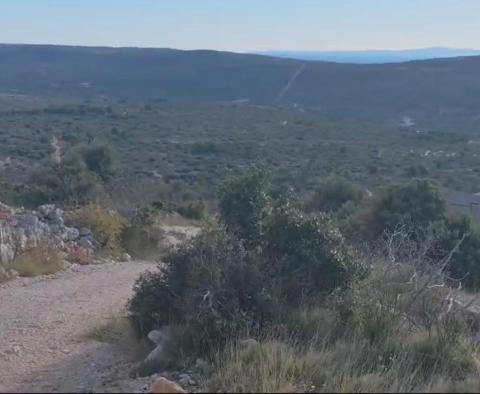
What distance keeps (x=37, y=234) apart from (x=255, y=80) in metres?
71.5

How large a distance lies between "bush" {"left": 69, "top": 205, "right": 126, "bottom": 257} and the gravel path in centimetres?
204

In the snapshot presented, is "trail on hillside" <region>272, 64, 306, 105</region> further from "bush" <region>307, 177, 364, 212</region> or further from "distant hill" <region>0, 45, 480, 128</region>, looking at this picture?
"bush" <region>307, 177, 364, 212</region>

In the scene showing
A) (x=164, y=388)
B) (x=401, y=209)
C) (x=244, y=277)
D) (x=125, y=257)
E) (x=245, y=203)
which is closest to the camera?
(x=164, y=388)

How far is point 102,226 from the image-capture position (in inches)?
623

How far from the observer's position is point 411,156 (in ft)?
148

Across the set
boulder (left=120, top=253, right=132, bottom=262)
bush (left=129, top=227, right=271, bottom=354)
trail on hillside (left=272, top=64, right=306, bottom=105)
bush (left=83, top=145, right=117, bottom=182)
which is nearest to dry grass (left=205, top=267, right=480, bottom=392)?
bush (left=129, top=227, right=271, bottom=354)

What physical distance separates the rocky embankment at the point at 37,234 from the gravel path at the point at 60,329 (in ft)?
2.25

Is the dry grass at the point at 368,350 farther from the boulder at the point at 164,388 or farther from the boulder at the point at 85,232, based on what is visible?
the boulder at the point at 85,232

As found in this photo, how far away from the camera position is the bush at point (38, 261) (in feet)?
40.8

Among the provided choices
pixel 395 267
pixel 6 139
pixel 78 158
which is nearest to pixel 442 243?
pixel 395 267

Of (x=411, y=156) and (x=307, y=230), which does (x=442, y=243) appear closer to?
(x=307, y=230)

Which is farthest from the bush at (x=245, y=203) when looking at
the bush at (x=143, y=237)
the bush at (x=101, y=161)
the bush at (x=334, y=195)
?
the bush at (x=101, y=161)

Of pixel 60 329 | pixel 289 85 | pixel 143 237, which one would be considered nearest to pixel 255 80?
pixel 289 85

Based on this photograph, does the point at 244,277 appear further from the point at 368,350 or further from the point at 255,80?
the point at 255,80
